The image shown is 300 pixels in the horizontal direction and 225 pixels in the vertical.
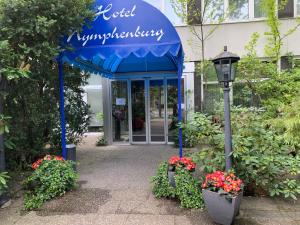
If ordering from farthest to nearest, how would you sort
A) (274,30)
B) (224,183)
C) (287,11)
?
(287,11)
(274,30)
(224,183)

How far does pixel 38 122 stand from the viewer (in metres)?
6.31

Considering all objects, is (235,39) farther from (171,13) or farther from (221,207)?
(221,207)

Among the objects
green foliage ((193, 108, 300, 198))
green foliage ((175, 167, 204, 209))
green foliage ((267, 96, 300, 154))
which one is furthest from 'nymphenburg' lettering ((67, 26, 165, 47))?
green foliage ((267, 96, 300, 154))

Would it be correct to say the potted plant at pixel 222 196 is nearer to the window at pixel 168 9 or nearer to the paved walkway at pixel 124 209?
the paved walkway at pixel 124 209

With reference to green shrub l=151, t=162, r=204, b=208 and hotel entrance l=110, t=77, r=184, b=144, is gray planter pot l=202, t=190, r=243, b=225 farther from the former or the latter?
hotel entrance l=110, t=77, r=184, b=144

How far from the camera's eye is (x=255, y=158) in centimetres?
388

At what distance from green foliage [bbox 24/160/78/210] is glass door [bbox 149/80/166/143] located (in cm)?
481

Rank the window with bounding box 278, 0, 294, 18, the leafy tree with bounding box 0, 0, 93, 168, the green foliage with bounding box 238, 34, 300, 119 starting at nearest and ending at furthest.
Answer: the leafy tree with bounding box 0, 0, 93, 168 < the green foliage with bounding box 238, 34, 300, 119 < the window with bounding box 278, 0, 294, 18

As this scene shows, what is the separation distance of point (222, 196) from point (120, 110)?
6388mm

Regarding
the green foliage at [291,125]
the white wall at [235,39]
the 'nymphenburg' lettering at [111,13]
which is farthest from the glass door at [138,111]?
the green foliage at [291,125]

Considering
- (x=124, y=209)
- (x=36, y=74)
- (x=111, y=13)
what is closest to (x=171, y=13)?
(x=111, y=13)

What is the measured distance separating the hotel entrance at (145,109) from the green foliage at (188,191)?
488 cm

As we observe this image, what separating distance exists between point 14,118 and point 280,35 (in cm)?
835

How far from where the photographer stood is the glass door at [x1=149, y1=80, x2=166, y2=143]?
30.3 ft
